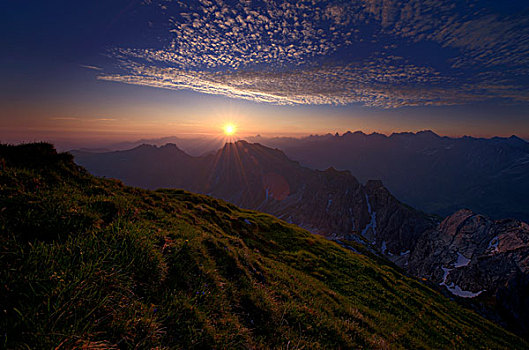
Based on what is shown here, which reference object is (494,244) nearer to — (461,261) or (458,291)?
(461,261)

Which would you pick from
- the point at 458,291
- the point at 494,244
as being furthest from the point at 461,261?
the point at 458,291

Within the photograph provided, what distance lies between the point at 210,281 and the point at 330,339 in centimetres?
436

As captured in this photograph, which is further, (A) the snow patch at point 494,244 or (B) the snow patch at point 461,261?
(B) the snow patch at point 461,261

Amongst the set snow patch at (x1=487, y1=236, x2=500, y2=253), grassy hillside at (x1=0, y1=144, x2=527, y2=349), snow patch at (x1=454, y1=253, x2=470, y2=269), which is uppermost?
grassy hillside at (x1=0, y1=144, x2=527, y2=349)

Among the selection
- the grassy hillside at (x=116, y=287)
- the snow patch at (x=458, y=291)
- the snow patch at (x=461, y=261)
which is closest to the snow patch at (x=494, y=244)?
the snow patch at (x=461, y=261)

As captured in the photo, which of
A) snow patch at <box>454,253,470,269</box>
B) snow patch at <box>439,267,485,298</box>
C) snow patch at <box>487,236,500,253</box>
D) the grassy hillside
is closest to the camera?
the grassy hillside

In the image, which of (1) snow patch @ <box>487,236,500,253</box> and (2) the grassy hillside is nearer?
(2) the grassy hillside

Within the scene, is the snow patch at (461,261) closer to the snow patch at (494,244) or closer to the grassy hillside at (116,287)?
the snow patch at (494,244)

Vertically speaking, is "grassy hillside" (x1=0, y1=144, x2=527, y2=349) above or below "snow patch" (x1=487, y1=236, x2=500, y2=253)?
above

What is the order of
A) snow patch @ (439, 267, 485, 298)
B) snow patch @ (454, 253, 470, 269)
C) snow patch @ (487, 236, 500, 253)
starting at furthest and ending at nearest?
snow patch @ (454, 253, 470, 269) → snow patch @ (487, 236, 500, 253) → snow patch @ (439, 267, 485, 298)

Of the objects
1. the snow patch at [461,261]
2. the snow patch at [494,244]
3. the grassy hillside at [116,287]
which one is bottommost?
the snow patch at [461,261]

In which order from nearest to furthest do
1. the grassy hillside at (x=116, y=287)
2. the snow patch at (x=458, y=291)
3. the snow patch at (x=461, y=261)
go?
the grassy hillside at (x=116, y=287) < the snow patch at (x=458, y=291) < the snow patch at (x=461, y=261)

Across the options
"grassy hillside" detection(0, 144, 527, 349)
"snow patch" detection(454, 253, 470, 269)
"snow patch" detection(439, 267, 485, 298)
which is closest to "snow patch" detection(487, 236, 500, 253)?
"snow patch" detection(454, 253, 470, 269)

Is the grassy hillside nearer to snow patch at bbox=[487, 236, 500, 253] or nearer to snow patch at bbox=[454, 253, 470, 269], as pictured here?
snow patch at bbox=[487, 236, 500, 253]
